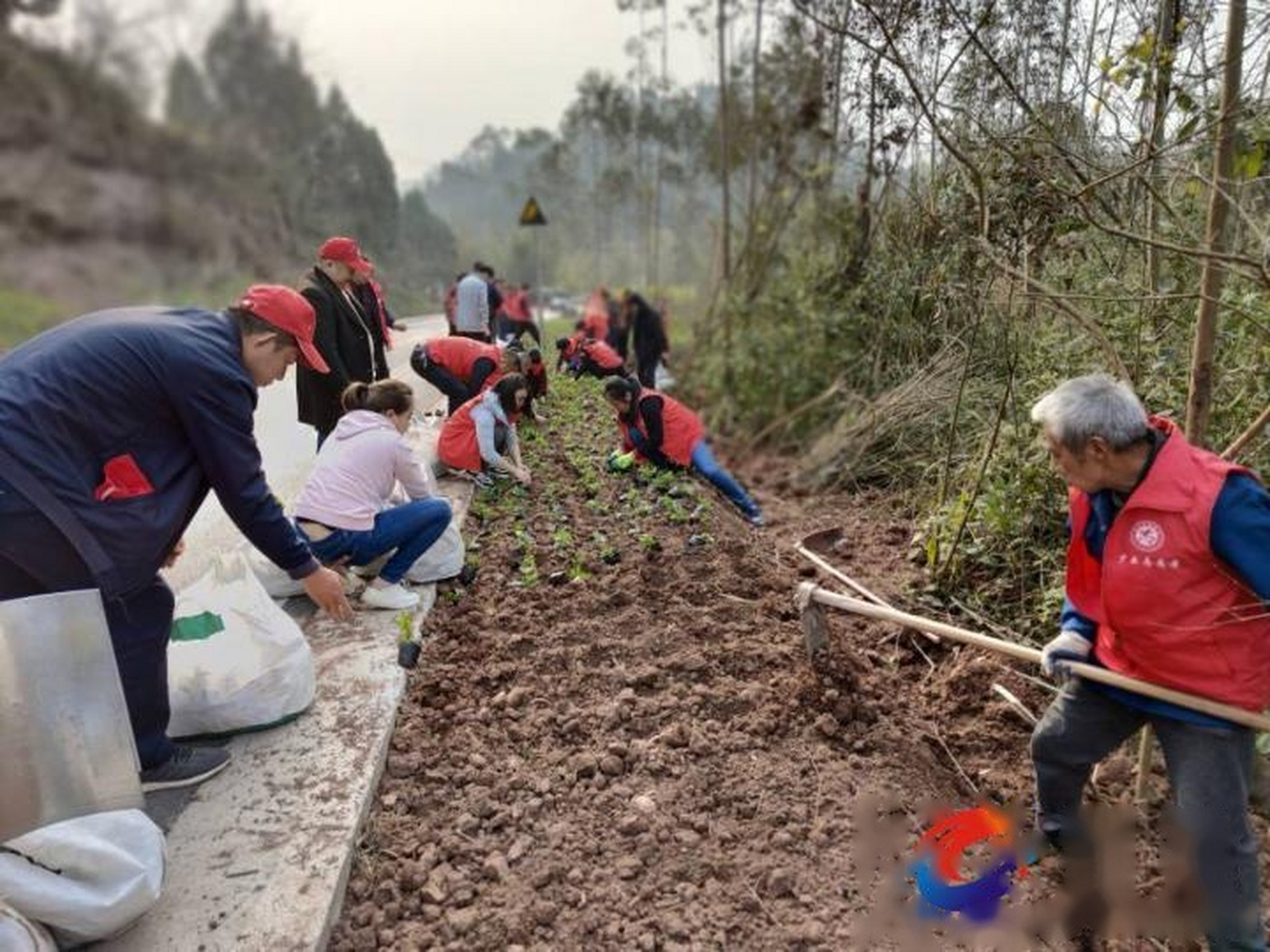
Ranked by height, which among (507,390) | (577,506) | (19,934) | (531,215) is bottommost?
(577,506)

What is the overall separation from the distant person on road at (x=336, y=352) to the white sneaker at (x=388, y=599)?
4.56 ft

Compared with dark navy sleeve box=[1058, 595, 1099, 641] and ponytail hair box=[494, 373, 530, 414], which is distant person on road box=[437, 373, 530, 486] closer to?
ponytail hair box=[494, 373, 530, 414]

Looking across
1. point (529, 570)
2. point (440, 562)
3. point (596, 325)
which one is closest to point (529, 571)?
point (529, 570)

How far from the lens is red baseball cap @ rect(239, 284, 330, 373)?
7.17ft

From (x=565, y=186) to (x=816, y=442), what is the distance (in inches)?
1296

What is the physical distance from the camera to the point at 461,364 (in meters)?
7.01

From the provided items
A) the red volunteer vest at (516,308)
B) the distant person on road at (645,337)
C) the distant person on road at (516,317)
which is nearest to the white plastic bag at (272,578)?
the distant person on road at (516,317)

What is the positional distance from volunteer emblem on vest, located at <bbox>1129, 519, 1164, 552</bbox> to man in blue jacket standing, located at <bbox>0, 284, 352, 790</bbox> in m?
2.08

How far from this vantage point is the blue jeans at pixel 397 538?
3.89m

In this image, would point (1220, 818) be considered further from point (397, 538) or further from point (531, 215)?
point (531, 215)

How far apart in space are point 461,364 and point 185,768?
4.72 m

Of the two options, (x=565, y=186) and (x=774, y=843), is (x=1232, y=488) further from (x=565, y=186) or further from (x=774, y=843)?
(x=565, y=186)

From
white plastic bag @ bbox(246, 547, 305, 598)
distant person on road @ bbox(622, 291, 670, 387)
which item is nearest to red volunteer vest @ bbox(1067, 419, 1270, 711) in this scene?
white plastic bag @ bbox(246, 547, 305, 598)

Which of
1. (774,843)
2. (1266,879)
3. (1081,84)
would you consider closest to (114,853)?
(774,843)
